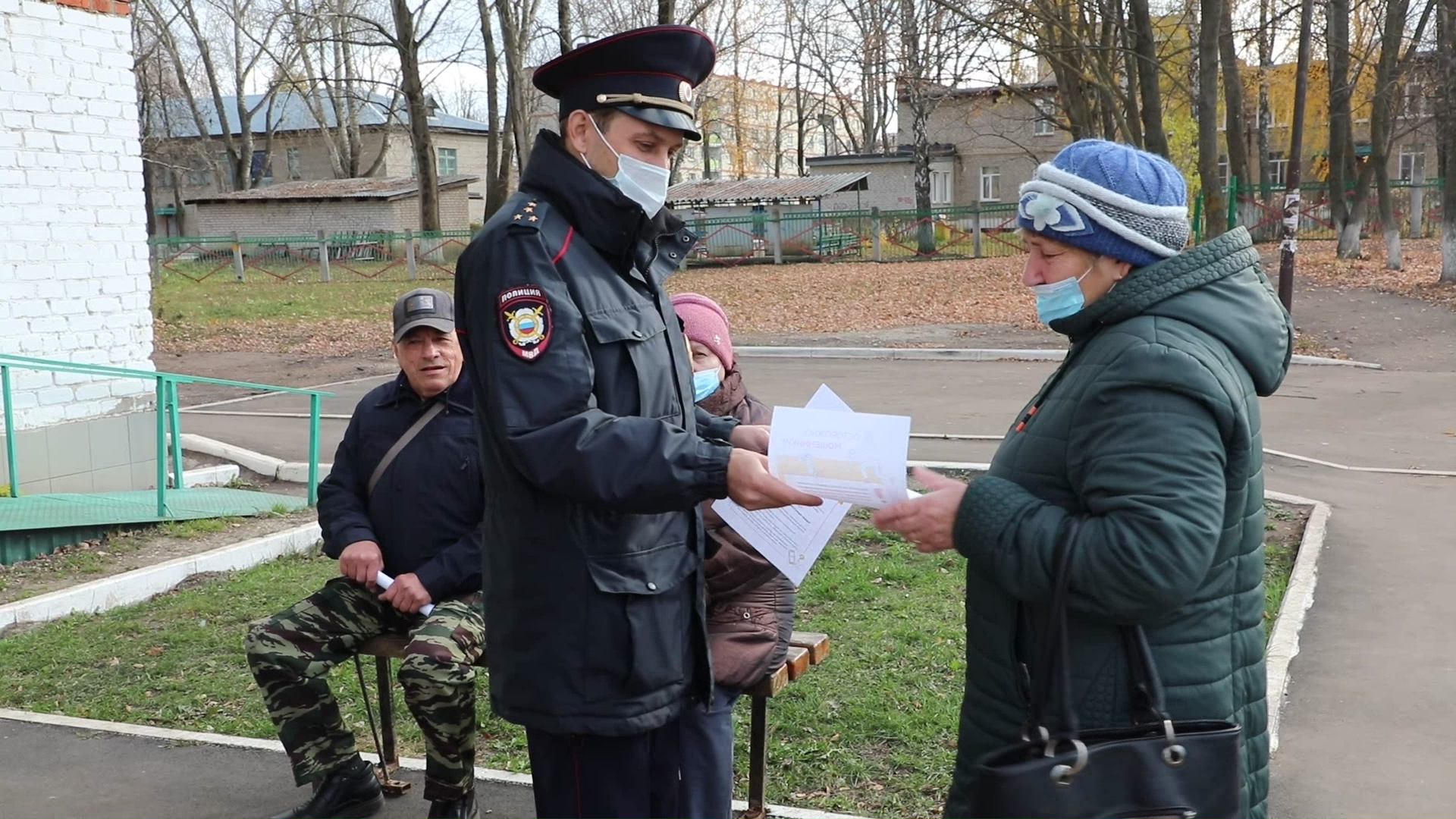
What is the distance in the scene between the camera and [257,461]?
10.0 m

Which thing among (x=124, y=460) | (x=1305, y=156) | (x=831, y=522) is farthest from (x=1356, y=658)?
(x=1305, y=156)

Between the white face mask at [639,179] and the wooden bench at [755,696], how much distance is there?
1513 mm

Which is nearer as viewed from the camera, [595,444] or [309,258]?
[595,444]

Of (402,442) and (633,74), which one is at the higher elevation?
(633,74)

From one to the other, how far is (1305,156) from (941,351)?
38857 millimetres

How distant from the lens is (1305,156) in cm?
4888

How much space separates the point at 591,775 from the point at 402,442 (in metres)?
1.83

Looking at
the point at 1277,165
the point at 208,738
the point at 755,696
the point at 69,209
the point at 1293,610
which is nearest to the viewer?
the point at 755,696

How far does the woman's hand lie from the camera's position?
2221 millimetres

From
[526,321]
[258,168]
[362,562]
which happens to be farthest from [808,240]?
[258,168]

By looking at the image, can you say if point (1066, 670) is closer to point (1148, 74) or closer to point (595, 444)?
point (595, 444)

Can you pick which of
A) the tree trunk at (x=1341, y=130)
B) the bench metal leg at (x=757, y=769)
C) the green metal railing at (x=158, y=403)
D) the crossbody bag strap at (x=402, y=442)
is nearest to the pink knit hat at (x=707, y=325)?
the crossbody bag strap at (x=402, y=442)

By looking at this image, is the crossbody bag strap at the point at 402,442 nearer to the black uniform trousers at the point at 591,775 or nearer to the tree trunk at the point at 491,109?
the black uniform trousers at the point at 591,775

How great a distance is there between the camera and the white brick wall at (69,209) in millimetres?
8031
